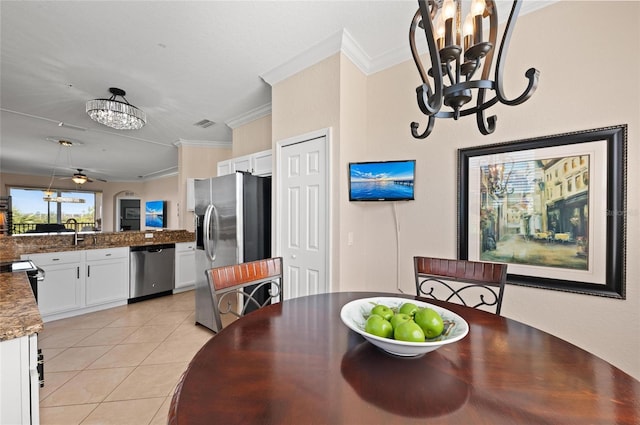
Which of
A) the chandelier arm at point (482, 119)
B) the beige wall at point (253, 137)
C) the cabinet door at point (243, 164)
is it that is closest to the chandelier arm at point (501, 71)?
the chandelier arm at point (482, 119)

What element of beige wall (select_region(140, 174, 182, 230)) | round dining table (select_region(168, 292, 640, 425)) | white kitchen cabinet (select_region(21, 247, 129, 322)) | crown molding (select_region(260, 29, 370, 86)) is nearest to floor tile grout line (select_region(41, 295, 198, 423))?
white kitchen cabinet (select_region(21, 247, 129, 322))

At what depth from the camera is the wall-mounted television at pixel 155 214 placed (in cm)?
826

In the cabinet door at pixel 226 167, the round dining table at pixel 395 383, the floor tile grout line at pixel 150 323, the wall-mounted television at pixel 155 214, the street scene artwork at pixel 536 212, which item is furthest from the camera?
the wall-mounted television at pixel 155 214

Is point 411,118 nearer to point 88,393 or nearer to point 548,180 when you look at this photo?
point 548,180

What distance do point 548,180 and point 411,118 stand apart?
3.65 ft

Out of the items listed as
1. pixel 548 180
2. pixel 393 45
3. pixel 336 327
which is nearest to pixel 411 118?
pixel 393 45

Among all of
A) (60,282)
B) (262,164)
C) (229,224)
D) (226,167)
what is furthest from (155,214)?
(229,224)

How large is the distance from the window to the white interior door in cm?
731

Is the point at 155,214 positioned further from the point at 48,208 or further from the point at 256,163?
the point at 256,163

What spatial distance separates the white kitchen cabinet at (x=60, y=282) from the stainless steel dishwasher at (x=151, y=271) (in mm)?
589

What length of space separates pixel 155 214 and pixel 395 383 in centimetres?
989

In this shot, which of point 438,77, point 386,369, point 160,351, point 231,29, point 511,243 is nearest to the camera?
point 386,369

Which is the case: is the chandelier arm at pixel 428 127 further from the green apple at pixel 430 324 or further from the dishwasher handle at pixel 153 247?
the dishwasher handle at pixel 153 247

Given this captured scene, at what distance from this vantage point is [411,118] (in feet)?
7.51
